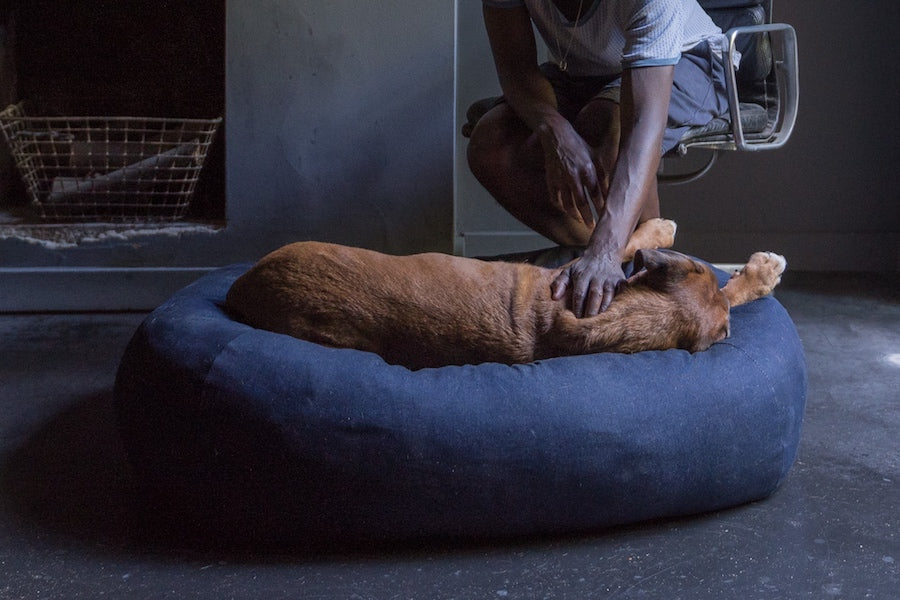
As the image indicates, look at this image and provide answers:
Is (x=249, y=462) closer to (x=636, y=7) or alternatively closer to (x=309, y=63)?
(x=636, y=7)

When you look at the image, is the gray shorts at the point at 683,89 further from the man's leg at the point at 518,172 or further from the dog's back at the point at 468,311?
the dog's back at the point at 468,311

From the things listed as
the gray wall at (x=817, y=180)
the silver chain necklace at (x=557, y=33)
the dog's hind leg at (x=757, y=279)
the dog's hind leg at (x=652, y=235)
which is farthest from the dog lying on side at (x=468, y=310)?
the gray wall at (x=817, y=180)

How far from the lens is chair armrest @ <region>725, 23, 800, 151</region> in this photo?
242cm

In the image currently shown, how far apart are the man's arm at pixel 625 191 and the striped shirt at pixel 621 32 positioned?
0.19 feet

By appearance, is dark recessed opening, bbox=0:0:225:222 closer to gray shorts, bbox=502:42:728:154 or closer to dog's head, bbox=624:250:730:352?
gray shorts, bbox=502:42:728:154

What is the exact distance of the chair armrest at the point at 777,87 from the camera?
2424 mm

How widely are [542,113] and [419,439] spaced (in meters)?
1.19

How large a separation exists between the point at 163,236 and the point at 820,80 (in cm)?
291

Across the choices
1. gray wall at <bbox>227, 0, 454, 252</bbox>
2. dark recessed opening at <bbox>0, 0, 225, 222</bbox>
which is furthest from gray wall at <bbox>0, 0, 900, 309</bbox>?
dark recessed opening at <bbox>0, 0, 225, 222</bbox>

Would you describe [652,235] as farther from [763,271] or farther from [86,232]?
[86,232]

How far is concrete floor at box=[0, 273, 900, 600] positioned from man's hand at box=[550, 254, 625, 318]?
1.29ft

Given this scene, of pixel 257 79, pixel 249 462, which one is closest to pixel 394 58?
pixel 257 79

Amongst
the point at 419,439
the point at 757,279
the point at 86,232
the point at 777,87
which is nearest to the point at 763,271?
the point at 757,279

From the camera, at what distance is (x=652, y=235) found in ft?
6.96
